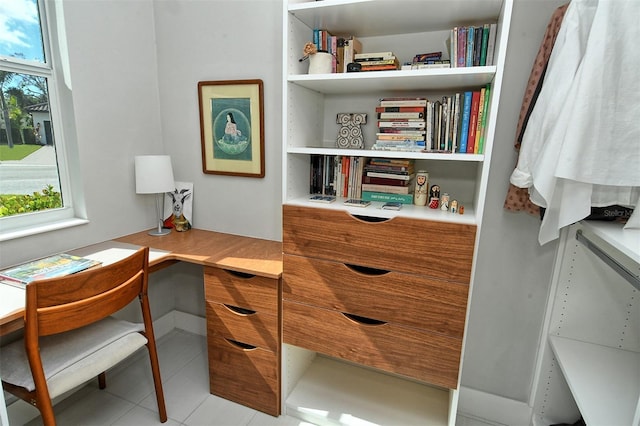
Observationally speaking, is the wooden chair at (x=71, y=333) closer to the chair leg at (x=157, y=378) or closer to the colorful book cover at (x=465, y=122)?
the chair leg at (x=157, y=378)

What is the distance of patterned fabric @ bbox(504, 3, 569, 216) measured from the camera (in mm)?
1299

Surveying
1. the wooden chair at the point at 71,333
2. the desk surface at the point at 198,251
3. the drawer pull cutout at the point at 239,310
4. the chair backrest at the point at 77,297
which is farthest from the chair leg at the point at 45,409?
the drawer pull cutout at the point at 239,310

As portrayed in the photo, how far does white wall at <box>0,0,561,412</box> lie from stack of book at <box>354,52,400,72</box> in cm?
52

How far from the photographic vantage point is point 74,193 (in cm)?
188

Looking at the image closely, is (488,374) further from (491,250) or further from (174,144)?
(174,144)

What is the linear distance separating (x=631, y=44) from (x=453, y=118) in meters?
0.56

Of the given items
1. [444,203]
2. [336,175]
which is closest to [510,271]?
[444,203]

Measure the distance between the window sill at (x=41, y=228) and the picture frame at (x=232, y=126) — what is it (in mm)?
781

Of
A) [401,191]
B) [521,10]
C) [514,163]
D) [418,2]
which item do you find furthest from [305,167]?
[521,10]

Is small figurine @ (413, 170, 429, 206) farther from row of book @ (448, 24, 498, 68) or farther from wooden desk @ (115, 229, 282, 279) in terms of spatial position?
wooden desk @ (115, 229, 282, 279)

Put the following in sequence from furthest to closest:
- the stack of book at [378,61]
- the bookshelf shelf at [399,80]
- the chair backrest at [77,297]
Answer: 1. the stack of book at [378,61]
2. the bookshelf shelf at [399,80]
3. the chair backrest at [77,297]

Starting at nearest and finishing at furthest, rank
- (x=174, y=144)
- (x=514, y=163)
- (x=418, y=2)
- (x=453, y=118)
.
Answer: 1. (x=418, y=2)
2. (x=453, y=118)
3. (x=514, y=163)
4. (x=174, y=144)

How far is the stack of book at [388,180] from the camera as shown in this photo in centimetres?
156

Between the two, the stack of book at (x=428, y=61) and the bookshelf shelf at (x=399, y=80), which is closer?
the bookshelf shelf at (x=399, y=80)
